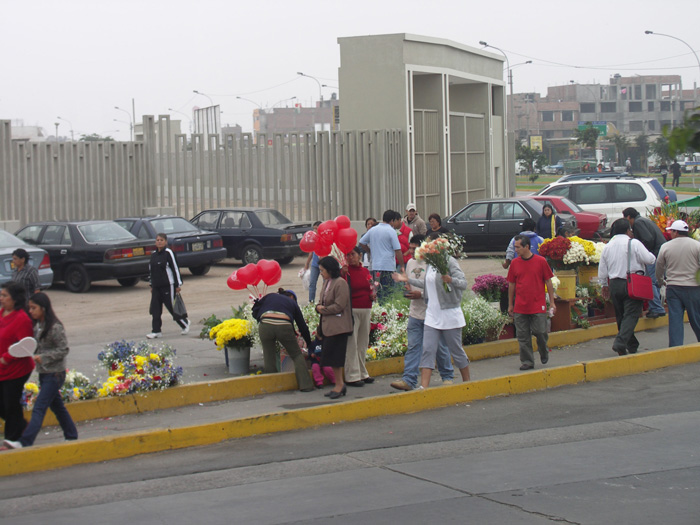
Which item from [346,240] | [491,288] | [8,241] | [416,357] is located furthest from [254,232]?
[416,357]

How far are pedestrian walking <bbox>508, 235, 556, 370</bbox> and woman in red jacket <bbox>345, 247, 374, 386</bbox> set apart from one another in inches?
74.1

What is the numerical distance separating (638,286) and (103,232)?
41.3 ft


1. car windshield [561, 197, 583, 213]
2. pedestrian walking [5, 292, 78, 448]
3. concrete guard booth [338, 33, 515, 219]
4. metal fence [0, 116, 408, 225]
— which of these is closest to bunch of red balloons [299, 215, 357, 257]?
pedestrian walking [5, 292, 78, 448]

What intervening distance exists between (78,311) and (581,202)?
1626cm

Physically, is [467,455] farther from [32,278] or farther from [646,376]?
[32,278]

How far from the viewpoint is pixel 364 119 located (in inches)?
1150

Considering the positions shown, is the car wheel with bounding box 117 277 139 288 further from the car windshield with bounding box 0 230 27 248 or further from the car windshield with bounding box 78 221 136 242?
the car windshield with bounding box 0 230 27 248

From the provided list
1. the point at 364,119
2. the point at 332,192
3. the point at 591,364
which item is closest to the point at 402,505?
the point at 591,364

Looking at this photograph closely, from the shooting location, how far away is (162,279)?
45.1 ft

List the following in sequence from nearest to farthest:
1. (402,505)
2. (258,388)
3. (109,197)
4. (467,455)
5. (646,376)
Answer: (402,505) < (467,455) < (258,388) < (646,376) < (109,197)

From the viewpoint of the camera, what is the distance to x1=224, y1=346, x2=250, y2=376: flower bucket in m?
11.0

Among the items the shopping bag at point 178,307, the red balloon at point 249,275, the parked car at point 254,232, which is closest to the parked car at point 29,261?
the shopping bag at point 178,307

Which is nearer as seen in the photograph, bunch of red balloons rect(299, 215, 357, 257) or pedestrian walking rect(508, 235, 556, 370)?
bunch of red balloons rect(299, 215, 357, 257)

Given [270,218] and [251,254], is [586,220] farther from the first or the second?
[251,254]
